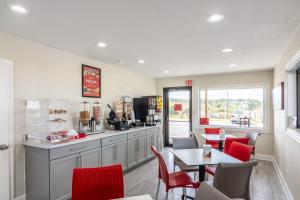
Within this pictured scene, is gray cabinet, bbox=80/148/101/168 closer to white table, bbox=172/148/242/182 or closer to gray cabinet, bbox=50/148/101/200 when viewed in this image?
gray cabinet, bbox=50/148/101/200

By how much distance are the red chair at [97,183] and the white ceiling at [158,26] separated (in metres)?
1.59

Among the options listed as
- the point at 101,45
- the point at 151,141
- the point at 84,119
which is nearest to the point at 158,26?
the point at 101,45

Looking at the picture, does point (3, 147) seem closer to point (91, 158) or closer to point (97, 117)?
point (91, 158)

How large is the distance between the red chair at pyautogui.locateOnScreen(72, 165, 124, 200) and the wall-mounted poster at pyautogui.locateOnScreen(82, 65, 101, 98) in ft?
7.88

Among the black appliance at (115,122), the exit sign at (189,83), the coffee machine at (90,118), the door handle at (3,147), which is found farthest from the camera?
the exit sign at (189,83)

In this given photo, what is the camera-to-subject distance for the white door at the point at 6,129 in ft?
8.49

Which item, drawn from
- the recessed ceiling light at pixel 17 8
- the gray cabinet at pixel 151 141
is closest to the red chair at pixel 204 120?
the gray cabinet at pixel 151 141

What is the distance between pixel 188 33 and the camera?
2611 mm

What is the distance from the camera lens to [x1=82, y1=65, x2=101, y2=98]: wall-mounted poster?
12.8 feet

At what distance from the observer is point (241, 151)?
287 cm

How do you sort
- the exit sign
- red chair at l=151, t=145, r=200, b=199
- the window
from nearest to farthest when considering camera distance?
1. red chair at l=151, t=145, r=200, b=199
2. the window
3. the exit sign

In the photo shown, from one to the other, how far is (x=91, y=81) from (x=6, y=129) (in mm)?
1791

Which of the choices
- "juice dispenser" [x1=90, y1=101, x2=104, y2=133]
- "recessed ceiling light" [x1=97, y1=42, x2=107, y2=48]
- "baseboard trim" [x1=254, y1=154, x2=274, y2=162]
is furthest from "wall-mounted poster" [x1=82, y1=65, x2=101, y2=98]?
"baseboard trim" [x1=254, y1=154, x2=274, y2=162]

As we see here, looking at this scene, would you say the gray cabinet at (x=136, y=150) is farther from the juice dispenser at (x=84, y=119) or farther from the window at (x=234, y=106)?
the window at (x=234, y=106)
